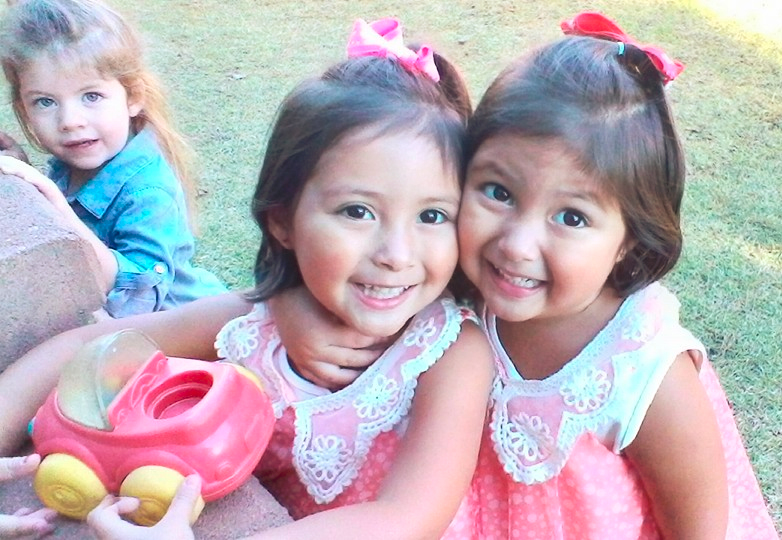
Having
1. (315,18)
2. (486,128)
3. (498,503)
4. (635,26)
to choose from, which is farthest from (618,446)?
(315,18)

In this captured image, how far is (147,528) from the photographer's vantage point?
114 centimetres

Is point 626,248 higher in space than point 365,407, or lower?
higher

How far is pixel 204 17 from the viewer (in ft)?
18.6

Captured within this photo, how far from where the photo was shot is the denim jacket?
92.9 inches

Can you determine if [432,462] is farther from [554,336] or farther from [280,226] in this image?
[280,226]

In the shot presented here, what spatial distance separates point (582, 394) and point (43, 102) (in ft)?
6.03

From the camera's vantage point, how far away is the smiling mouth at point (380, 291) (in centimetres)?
134

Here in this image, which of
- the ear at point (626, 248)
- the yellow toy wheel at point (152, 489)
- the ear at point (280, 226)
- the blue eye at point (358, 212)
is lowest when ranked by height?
the yellow toy wheel at point (152, 489)

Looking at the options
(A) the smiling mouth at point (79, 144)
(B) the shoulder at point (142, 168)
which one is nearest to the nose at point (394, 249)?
(B) the shoulder at point (142, 168)

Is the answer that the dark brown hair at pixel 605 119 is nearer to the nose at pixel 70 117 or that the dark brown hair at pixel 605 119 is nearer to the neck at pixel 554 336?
the neck at pixel 554 336

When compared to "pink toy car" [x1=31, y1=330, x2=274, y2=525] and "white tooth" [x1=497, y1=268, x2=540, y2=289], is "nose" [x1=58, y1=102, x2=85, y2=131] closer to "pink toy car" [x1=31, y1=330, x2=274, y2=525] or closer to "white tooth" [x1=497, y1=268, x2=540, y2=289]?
"pink toy car" [x1=31, y1=330, x2=274, y2=525]

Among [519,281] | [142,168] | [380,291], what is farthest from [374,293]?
[142,168]

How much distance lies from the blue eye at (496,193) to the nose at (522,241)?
0.04m

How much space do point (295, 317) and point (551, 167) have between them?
517 millimetres
